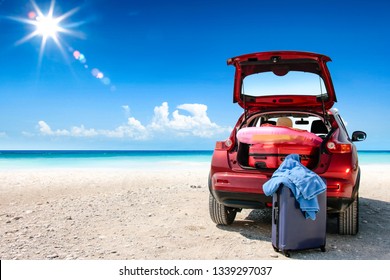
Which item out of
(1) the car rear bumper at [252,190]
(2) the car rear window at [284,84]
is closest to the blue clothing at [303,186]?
(1) the car rear bumper at [252,190]

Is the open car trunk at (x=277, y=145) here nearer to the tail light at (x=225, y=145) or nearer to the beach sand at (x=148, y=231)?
the tail light at (x=225, y=145)

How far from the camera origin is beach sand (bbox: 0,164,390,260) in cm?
416

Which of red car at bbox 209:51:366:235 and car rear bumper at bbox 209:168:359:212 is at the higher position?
red car at bbox 209:51:366:235

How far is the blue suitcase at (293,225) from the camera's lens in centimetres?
391

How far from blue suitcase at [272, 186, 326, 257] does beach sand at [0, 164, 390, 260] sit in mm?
128

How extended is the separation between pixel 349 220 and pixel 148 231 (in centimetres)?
257

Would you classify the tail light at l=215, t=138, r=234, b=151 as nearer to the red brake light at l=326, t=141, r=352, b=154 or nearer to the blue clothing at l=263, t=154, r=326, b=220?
the blue clothing at l=263, t=154, r=326, b=220

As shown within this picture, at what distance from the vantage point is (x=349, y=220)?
4781 mm

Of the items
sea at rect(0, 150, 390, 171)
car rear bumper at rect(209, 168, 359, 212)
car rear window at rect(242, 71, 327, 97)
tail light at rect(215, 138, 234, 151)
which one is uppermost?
car rear window at rect(242, 71, 327, 97)

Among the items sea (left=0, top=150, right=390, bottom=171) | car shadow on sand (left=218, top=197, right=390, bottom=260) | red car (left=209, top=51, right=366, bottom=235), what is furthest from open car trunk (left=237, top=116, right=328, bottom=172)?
sea (left=0, top=150, right=390, bottom=171)

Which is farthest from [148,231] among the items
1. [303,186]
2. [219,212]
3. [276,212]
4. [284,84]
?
[284,84]

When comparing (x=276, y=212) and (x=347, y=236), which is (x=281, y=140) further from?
(x=347, y=236)
